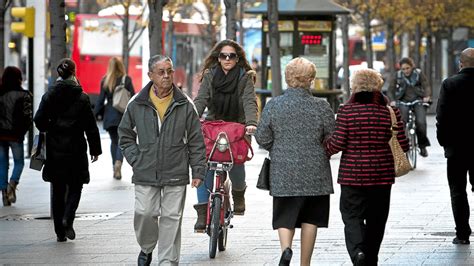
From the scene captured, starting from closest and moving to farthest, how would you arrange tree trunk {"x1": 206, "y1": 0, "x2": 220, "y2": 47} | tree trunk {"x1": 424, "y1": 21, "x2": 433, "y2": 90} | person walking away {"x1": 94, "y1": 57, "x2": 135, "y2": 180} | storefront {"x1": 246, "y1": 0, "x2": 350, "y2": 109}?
person walking away {"x1": 94, "y1": 57, "x2": 135, "y2": 180} → storefront {"x1": 246, "y1": 0, "x2": 350, "y2": 109} → tree trunk {"x1": 424, "y1": 21, "x2": 433, "y2": 90} → tree trunk {"x1": 206, "y1": 0, "x2": 220, "y2": 47}

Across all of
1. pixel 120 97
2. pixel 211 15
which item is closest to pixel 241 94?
pixel 120 97

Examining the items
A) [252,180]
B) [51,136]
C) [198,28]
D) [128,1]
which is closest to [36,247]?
[51,136]

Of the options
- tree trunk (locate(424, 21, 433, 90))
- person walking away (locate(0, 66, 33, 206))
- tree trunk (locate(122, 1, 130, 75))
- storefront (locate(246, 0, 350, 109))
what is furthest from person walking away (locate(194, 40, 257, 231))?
tree trunk (locate(424, 21, 433, 90))

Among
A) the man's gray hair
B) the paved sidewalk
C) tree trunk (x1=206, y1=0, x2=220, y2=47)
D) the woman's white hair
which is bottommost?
the paved sidewalk

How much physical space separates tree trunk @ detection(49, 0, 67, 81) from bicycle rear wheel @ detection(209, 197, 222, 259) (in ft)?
15.9

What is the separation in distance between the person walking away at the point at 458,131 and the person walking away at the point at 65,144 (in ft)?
11.1

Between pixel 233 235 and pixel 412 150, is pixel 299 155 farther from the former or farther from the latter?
pixel 412 150

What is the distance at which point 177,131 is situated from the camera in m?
10.6

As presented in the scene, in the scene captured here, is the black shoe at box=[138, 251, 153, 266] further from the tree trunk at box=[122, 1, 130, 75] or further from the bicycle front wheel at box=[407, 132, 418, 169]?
the tree trunk at box=[122, 1, 130, 75]

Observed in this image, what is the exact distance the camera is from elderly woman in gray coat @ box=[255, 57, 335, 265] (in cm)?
1044

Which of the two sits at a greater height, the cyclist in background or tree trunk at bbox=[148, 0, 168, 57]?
tree trunk at bbox=[148, 0, 168, 57]

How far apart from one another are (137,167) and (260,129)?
968mm

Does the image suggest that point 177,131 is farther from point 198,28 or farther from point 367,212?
point 198,28

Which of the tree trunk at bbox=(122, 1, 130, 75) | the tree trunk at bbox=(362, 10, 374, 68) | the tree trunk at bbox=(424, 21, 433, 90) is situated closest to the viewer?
the tree trunk at bbox=(122, 1, 130, 75)
